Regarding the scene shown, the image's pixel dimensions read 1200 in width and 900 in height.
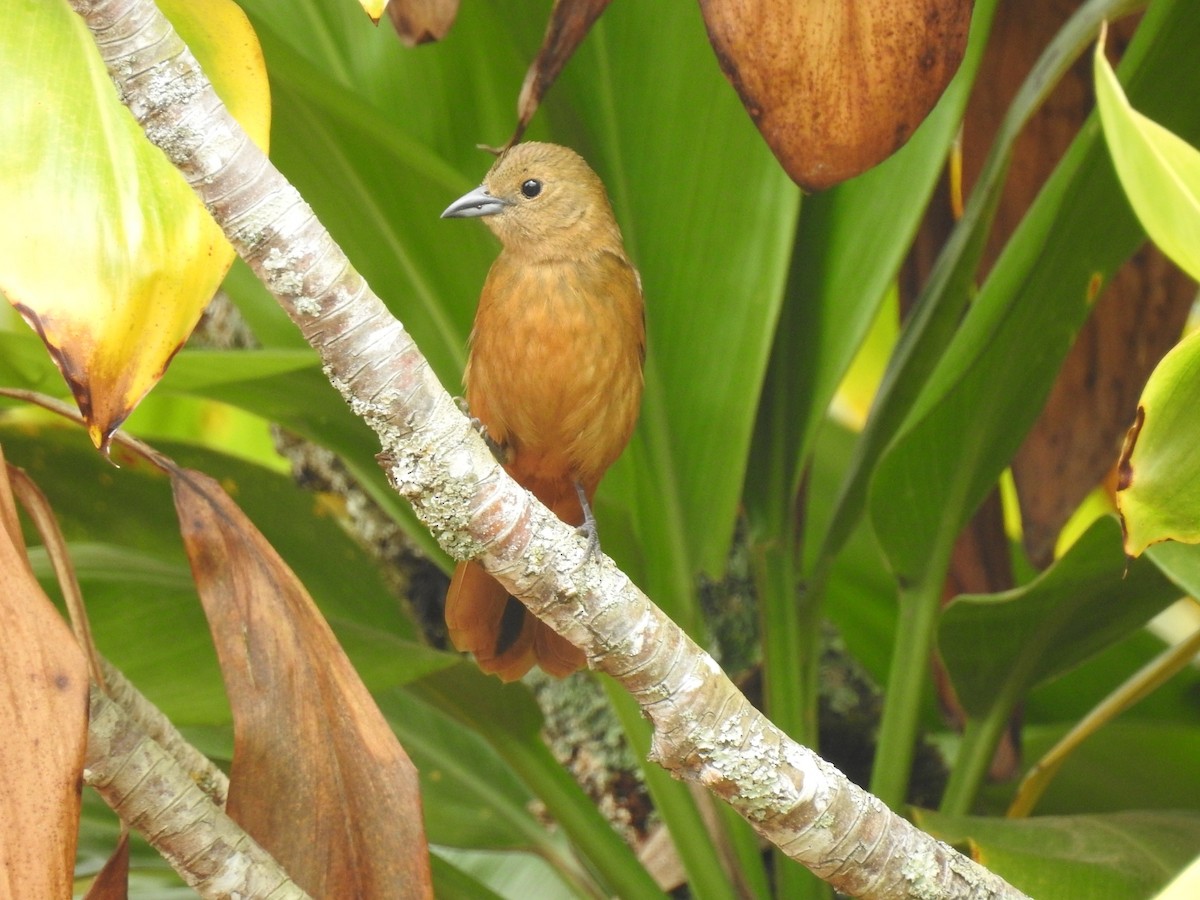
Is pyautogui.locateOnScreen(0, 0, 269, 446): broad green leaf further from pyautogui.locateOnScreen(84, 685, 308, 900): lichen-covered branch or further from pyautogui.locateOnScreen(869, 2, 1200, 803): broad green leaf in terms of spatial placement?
pyautogui.locateOnScreen(869, 2, 1200, 803): broad green leaf

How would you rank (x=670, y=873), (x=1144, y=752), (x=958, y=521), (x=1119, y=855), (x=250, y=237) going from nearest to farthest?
(x=250, y=237) → (x=1119, y=855) → (x=958, y=521) → (x=670, y=873) → (x=1144, y=752)

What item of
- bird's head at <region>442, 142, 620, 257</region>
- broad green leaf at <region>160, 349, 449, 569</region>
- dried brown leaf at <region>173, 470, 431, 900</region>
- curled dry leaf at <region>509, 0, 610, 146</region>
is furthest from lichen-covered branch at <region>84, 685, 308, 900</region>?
bird's head at <region>442, 142, 620, 257</region>

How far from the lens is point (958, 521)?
1.49 m

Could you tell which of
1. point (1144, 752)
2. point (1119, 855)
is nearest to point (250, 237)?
point (1119, 855)

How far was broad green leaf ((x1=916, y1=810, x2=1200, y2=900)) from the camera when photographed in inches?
43.2

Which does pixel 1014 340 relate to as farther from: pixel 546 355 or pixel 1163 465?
pixel 1163 465

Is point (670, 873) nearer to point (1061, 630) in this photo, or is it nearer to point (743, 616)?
point (743, 616)

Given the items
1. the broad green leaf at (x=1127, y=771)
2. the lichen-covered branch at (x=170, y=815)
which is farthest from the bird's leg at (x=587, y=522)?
the broad green leaf at (x=1127, y=771)

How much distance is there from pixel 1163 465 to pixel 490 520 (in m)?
0.42

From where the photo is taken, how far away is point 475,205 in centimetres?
146

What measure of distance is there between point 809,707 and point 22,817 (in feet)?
3.30

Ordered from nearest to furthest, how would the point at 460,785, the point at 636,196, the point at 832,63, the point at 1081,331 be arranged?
the point at 832,63 → the point at 636,196 → the point at 460,785 → the point at 1081,331

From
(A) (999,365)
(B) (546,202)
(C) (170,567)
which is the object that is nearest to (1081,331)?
(A) (999,365)

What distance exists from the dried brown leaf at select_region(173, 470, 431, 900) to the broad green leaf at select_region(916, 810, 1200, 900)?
1.70 feet
